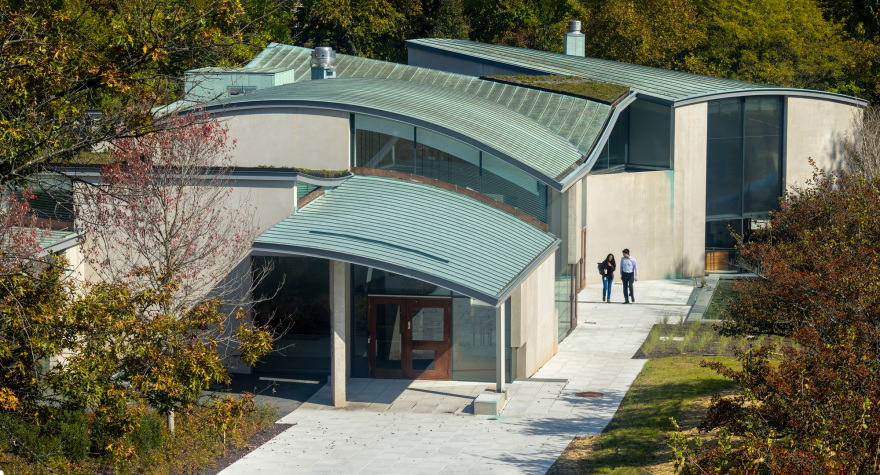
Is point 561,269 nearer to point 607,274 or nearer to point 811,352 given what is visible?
point 607,274

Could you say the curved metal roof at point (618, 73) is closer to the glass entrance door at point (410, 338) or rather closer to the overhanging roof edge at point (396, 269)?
the glass entrance door at point (410, 338)

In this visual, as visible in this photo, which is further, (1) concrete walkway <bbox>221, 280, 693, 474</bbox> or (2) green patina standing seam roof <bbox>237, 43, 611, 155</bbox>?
(2) green patina standing seam roof <bbox>237, 43, 611, 155</bbox>

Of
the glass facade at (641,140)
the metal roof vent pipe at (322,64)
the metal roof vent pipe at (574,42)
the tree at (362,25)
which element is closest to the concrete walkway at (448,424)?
the glass facade at (641,140)

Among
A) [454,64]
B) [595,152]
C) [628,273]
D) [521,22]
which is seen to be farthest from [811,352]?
[521,22]

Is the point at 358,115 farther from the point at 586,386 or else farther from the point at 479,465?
the point at 479,465

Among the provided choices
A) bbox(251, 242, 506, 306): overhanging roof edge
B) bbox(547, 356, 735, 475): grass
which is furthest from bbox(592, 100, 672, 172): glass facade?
bbox(251, 242, 506, 306): overhanging roof edge

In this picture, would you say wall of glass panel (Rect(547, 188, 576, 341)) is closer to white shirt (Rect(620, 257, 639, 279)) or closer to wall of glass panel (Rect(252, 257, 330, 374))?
white shirt (Rect(620, 257, 639, 279))

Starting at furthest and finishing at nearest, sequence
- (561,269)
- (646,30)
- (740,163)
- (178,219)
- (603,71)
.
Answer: (646,30)
(603,71)
(740,163)
(561,269)
(178,219)

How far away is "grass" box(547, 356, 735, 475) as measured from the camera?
19.1 metres

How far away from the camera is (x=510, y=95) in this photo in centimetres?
3722

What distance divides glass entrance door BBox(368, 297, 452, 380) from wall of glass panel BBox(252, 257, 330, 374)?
129 centimetres

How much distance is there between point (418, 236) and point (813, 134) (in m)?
23.9

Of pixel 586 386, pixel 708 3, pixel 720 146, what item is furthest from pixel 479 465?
pixel 708 3

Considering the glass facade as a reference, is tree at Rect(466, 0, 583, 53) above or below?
above
